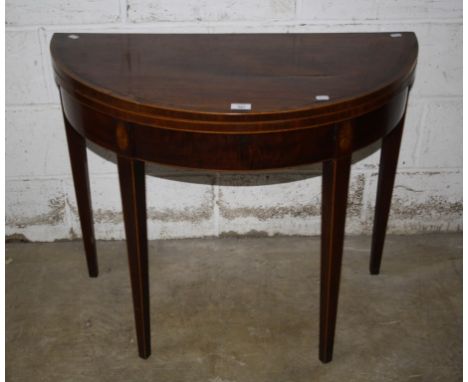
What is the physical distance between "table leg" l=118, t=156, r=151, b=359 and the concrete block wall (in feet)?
1.71

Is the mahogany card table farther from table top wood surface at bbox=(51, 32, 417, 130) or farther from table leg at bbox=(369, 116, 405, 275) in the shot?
table leg at bbox=(369, 116, 405, 275)

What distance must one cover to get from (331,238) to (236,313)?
50 cm

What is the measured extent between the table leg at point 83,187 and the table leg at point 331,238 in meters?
0.68

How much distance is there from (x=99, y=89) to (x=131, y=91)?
2.6 inches

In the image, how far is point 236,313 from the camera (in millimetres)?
1847

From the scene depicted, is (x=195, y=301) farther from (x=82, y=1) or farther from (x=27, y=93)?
(x=82, y=1)

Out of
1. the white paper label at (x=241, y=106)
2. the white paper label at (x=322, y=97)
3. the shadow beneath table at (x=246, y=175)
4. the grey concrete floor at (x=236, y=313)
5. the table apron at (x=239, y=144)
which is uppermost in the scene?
the white paper label at (x=322, y=97)

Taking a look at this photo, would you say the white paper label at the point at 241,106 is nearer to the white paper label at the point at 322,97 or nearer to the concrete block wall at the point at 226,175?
the white paper label at the point at 322,97

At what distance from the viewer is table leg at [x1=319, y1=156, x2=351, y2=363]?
137cm

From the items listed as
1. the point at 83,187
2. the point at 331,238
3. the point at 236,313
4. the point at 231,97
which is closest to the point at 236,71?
the point at 231,97

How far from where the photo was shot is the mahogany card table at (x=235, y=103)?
1250mm

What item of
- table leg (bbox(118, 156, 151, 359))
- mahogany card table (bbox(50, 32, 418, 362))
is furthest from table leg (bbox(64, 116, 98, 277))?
table leg (bbox(118, 156, 151, 359))

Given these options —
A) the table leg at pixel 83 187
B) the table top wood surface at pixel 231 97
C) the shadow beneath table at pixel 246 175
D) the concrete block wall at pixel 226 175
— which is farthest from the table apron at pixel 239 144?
the shadow beneath table at pixel 246 175

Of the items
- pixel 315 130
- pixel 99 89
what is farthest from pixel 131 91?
pixel 315 130
